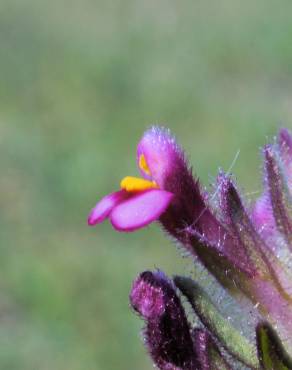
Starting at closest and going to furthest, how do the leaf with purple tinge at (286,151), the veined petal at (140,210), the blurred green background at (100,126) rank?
the veined petal at (140,210)
the leaf with purple tinge at (286,151)
the blurred green background at (100,126)

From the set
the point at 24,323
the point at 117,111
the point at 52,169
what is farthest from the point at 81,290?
the point at 117,111

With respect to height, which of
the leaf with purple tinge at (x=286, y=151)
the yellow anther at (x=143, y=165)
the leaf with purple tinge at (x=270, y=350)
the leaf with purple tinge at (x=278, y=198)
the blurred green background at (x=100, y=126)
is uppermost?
the blurred green background at (x=100, y=126)

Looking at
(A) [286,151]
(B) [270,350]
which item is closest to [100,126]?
(A) [286,151]

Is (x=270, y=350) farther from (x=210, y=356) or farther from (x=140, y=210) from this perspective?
(x=140, y=210)

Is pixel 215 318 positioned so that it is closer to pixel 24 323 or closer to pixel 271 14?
pixel 24 323

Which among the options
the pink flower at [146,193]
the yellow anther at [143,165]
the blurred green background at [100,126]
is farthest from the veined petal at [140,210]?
the blurred green background at [100,126]

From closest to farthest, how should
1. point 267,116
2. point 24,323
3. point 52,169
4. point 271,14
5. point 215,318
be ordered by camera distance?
point 215,318, point 24,323, point 52,169, point 267,116, point 271,14

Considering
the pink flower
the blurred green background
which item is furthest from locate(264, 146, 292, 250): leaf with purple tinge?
the blurred green background

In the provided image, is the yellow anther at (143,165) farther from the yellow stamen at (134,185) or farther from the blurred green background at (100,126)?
the blurred green background at (100,126)
